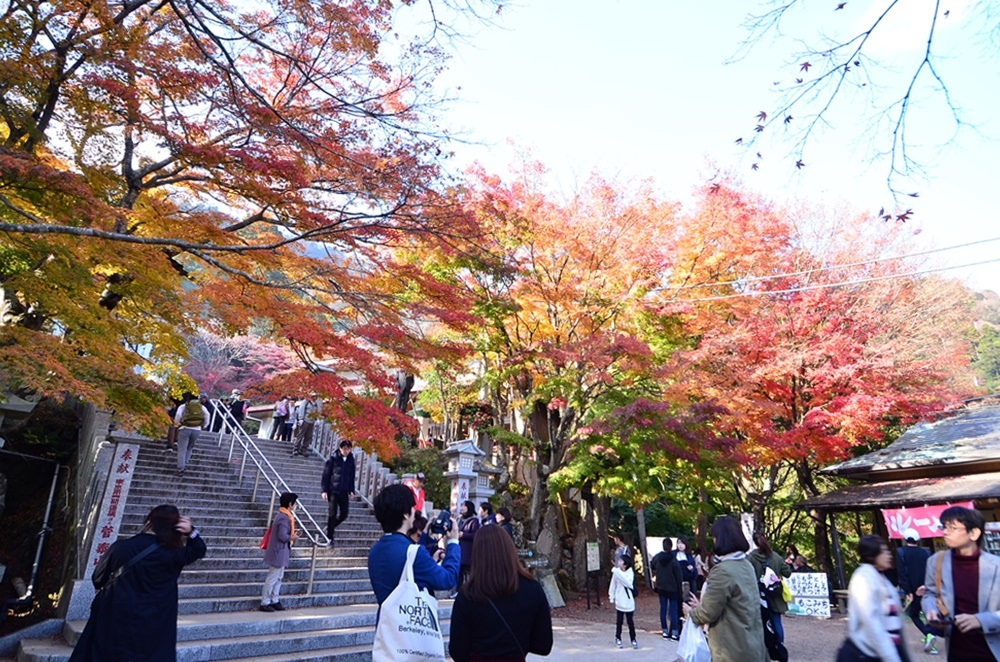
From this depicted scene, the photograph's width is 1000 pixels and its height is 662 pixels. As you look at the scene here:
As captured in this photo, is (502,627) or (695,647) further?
(695,647)

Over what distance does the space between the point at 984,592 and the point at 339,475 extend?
8345 mm

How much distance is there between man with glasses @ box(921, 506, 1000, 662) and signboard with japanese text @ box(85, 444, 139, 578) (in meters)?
8.04

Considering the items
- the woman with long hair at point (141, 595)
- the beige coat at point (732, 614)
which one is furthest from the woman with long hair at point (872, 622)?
the woman with long hair at point (141, 595)

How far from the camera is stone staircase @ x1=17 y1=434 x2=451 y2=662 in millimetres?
5789

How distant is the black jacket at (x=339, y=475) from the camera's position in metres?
9.23

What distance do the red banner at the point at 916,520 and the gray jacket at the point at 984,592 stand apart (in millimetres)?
11052

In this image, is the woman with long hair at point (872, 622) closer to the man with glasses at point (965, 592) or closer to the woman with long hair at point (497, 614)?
the man with glasses at point (965, 592)

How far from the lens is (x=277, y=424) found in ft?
58.3

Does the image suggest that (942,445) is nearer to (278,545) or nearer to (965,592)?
(965,592)

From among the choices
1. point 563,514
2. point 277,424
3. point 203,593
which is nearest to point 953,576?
point 203,593

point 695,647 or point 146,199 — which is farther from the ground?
point 146,199

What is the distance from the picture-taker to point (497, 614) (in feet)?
8.09

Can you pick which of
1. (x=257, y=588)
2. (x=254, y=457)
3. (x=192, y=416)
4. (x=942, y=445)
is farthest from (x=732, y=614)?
(x=942, y=445)

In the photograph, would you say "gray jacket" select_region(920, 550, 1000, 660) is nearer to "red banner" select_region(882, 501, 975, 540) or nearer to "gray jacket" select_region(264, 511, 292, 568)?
"gray jacket" select_region(264, 511, 292, 568)
